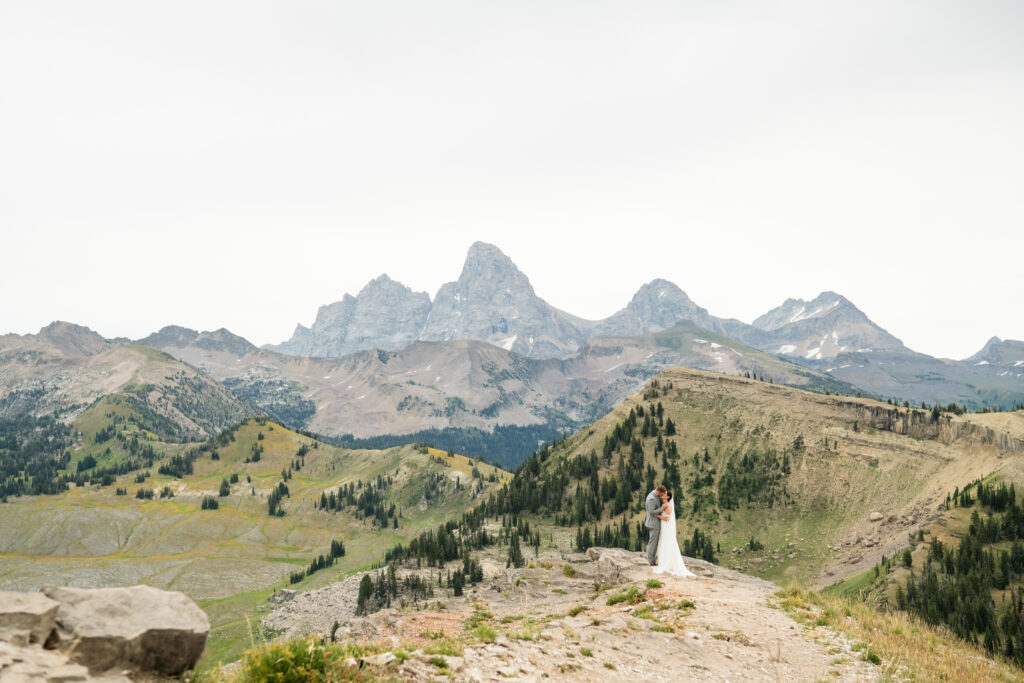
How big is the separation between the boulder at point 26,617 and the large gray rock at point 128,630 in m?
0.33

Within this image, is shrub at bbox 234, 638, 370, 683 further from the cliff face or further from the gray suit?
the cliff face

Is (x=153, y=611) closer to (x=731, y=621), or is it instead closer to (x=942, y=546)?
(x=731, y=621)

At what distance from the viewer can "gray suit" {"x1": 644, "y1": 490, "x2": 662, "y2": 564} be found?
31.0 metres

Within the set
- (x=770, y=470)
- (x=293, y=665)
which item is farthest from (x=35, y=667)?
(x=770, y=470)

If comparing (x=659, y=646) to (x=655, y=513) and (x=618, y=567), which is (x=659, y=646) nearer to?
(x=655, y=513)

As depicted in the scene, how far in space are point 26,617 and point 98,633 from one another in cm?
131

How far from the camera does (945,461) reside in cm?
10081

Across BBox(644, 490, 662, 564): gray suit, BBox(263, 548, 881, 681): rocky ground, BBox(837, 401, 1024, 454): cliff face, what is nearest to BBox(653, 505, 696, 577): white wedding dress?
BBox(644, 490, 662, 564): gray suit

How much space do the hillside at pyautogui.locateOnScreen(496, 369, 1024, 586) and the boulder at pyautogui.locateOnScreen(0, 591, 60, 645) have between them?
82.4 m

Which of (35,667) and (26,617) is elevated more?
(26,617)

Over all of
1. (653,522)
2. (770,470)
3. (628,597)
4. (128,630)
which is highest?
(128,630)

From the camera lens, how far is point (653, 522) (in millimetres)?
32344

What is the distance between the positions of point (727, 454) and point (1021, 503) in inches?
2383

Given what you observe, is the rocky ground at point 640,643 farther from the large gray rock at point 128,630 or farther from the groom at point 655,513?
the large gray rock at point 128,630
